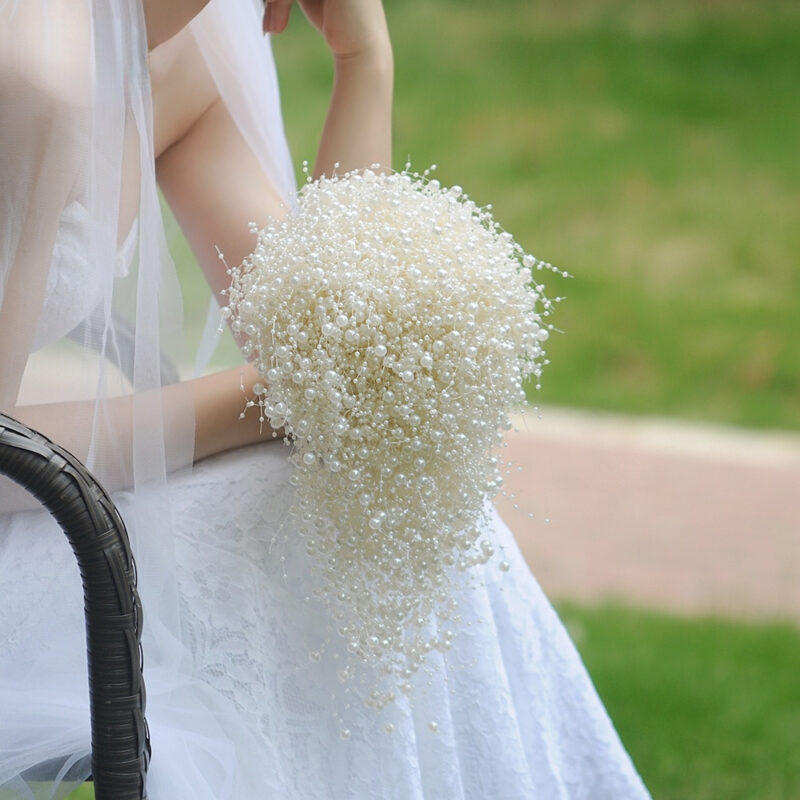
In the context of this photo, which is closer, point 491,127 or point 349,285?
point 349,285

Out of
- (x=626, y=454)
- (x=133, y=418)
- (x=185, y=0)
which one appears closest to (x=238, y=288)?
(x=133, y=418)

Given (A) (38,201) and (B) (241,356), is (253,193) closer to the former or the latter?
(B) (241,356)

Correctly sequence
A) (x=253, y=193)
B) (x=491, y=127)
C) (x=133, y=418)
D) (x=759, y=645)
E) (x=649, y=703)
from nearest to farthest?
(x=133, y=418) → (x=253, y=193) → (x=649, y=703) → (x=759, y=645) → (x=491, y=127)

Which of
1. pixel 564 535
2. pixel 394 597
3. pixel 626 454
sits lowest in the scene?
pixel 394 597

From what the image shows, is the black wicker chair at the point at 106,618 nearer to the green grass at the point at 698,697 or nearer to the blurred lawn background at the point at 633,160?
the green grass at the point at 698,697

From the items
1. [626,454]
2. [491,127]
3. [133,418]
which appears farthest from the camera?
[491,127]

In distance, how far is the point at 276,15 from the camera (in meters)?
1.38

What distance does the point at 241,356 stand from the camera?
58.2 inches

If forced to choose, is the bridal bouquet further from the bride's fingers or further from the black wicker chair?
the bride's fingers

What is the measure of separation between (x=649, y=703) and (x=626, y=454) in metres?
2.05

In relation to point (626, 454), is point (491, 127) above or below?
above

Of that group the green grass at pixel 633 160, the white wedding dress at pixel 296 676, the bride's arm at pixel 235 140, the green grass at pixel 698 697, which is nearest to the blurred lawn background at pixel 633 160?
the green grass at pixel 633 160

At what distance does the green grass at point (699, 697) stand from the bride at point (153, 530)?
3.65ft

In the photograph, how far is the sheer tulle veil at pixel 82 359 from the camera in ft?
3.39
